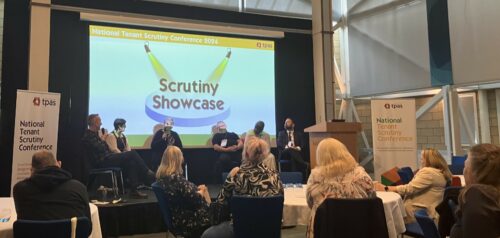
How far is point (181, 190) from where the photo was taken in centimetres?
316

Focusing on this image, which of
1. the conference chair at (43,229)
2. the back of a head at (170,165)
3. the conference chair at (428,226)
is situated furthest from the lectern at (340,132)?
the conference chair at (43,229)

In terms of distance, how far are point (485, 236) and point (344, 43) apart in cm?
877

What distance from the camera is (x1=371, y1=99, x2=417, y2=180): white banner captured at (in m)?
6.36

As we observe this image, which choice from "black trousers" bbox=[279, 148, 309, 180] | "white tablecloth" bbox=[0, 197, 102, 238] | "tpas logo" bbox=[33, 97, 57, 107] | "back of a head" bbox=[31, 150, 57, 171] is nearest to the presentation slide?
"black trousers" bbox=[279, 148, 309, 180]

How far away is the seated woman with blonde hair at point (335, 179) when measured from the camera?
2406 millimetres

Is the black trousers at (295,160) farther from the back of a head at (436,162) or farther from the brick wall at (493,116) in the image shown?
the brick wall at (493,116)

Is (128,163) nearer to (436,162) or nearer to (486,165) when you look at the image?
(436,162)

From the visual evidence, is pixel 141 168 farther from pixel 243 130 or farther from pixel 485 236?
pixel 485 236

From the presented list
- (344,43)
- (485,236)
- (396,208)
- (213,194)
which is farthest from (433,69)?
(485,236)

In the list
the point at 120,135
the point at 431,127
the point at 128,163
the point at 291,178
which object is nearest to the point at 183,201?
the point at 291,178

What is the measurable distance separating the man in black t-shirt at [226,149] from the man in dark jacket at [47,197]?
4.24 m

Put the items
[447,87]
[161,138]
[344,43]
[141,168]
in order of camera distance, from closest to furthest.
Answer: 1. [141,168]
2. [161,138]
3. [447,87]
4. [344,43]

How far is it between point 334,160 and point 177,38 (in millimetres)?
5113

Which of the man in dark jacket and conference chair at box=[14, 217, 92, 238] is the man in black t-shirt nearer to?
the man in dark jacket
